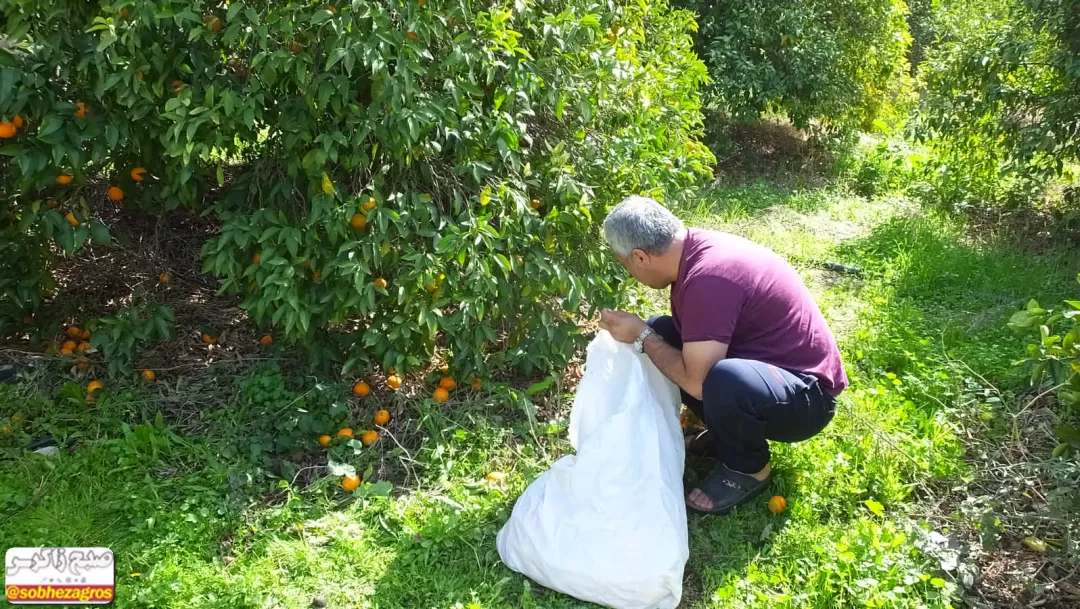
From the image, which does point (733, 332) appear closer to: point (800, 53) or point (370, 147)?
point (370, 147)

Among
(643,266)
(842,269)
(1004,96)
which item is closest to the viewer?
(643,266)

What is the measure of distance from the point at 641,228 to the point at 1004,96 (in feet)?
12.1

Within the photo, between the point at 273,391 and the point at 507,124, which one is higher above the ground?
the point at 507,124

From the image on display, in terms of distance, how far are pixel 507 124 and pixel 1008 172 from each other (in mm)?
4172

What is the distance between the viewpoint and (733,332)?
2.41 m

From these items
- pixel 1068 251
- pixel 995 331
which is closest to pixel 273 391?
pixel 995 331

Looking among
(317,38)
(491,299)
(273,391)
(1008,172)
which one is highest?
(317,38)

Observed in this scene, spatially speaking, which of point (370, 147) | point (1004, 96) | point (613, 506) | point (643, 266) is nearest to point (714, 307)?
point (643, 266)

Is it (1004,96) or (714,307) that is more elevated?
(1004,96)

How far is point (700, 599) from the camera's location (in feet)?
7.60

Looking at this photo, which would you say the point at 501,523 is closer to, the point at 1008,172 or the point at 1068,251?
the point at 1068,251

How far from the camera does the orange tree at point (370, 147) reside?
2.33 metres

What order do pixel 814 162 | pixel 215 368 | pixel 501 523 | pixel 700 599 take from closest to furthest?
pixel 700 599 < pixel 501 523 < pixel 215 368 < pixel 814 162

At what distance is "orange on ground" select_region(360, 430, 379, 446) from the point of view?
9.43 feet
